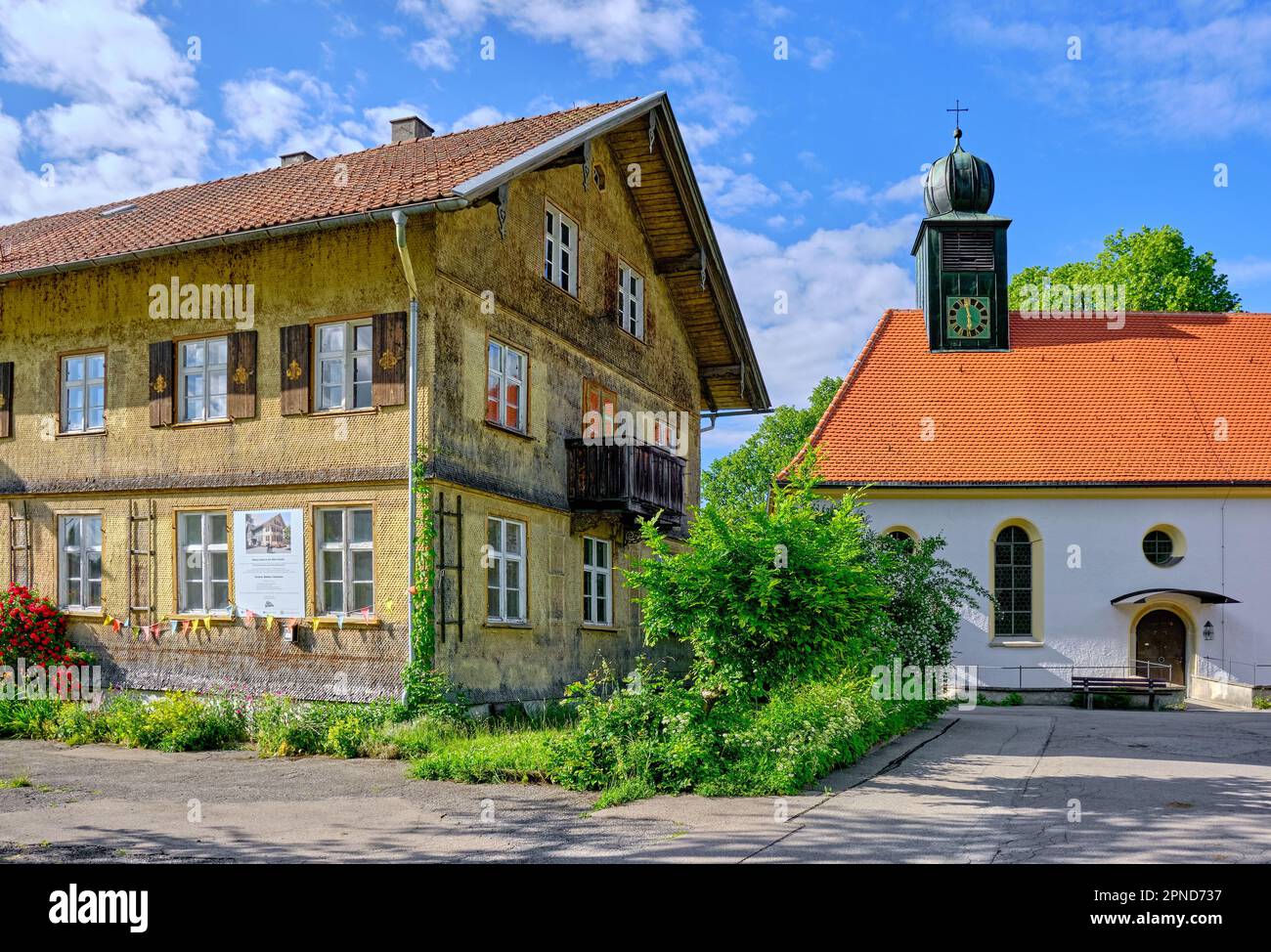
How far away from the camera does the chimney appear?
21797 mm

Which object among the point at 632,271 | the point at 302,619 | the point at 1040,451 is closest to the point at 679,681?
the point at 302,619

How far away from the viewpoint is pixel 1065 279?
40.0 meters

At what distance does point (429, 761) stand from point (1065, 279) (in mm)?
34203

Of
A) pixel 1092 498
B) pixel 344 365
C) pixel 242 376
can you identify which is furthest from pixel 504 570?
pixel 1092 498

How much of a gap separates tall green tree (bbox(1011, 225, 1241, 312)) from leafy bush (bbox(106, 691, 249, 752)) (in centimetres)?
3196

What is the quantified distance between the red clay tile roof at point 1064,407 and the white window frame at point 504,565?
11.9m

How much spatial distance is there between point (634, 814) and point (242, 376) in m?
9.34

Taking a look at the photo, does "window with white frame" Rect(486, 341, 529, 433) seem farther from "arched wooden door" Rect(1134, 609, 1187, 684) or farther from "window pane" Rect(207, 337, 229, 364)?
"arched wooden door" Rect(1134, 609, 1187, 684)

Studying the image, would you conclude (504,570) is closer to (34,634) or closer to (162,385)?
(162,385)

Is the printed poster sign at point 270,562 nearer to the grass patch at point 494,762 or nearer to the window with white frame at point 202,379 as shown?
the window with white frame at point 202,379

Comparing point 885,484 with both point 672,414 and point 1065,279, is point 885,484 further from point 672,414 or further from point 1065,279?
point 1065,279

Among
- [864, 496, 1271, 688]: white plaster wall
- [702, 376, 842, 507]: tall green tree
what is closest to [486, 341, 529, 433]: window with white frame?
[864, 496, 1271, 688]: white plaster wall

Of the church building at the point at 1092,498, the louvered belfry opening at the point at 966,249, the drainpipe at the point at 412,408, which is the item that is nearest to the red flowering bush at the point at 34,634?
the drainpipe at the point at 412,408

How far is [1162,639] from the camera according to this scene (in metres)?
27.9
